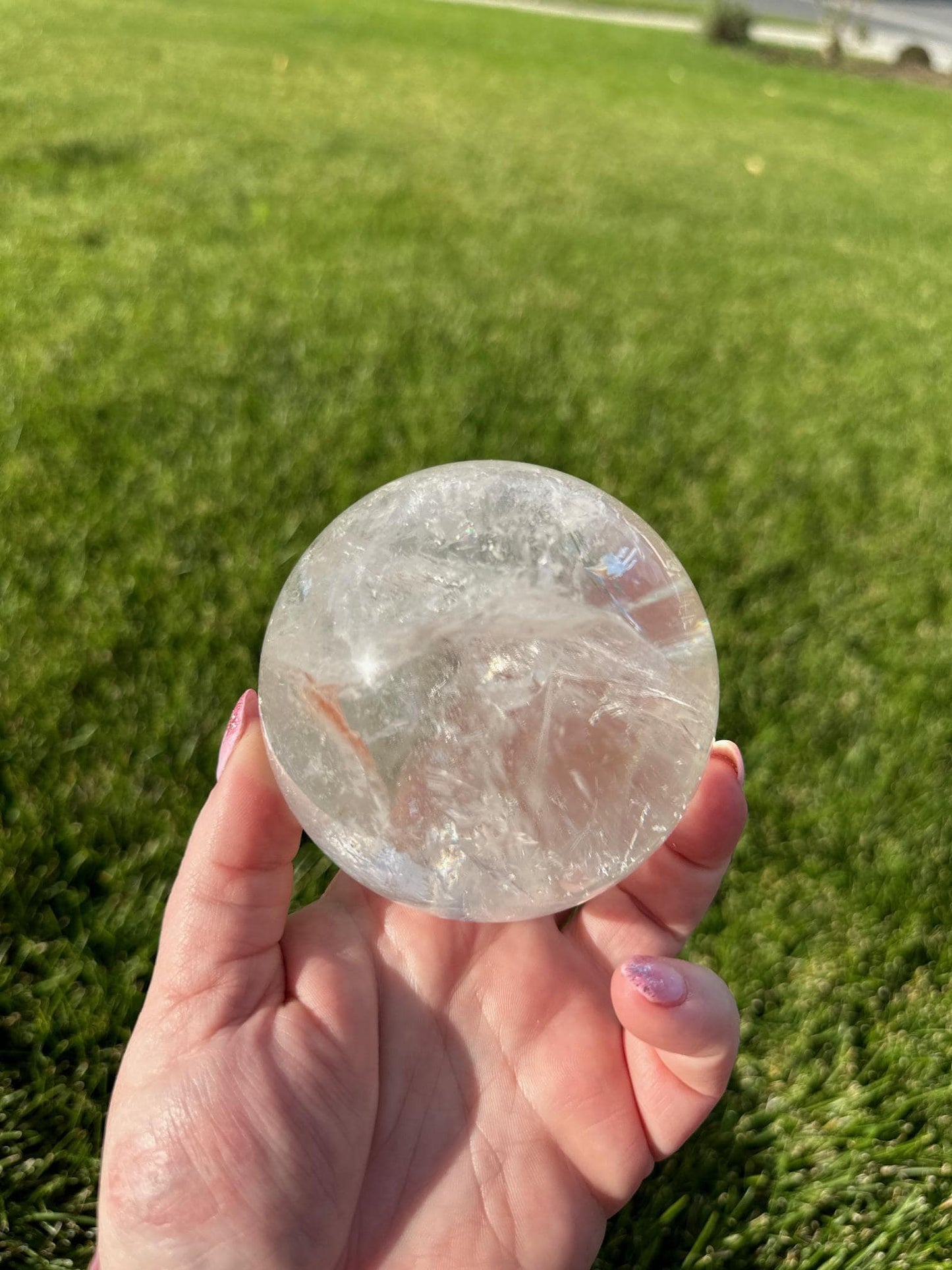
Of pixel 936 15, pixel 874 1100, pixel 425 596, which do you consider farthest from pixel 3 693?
pixel 936 15

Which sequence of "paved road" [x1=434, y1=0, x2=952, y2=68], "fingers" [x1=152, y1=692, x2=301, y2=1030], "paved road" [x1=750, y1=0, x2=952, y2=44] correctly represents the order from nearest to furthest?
"fingers" [x1=152, y1=692, x2=301, y2=1030] → "paved road" [x1=434, y1=0, x2=952, y2=68] → "paved road" [x1=750, y1=0, x2=952, y2=44]

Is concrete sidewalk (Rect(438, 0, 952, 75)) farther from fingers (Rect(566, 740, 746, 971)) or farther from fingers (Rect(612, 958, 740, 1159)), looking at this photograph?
fingers (Rect(612, 958, 740, 1159))

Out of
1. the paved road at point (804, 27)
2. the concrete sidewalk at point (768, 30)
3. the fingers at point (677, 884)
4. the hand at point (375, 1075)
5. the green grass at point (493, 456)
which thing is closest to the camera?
the hand at point (375, 1075)

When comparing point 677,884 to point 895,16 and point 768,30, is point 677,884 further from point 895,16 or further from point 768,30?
point 895,16

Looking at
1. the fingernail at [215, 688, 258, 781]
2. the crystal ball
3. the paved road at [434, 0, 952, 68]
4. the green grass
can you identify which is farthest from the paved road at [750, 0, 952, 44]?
the fingernail at [215, 688, 258, 781]

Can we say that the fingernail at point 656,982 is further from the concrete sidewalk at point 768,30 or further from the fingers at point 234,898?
the concrete sidewalk at point 768,30

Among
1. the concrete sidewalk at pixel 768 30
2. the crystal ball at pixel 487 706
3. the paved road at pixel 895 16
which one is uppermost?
the paved road at pixel 895 16

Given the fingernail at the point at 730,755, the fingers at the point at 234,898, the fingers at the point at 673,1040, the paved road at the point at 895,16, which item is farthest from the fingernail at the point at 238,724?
the paved road at the point at 895,16
